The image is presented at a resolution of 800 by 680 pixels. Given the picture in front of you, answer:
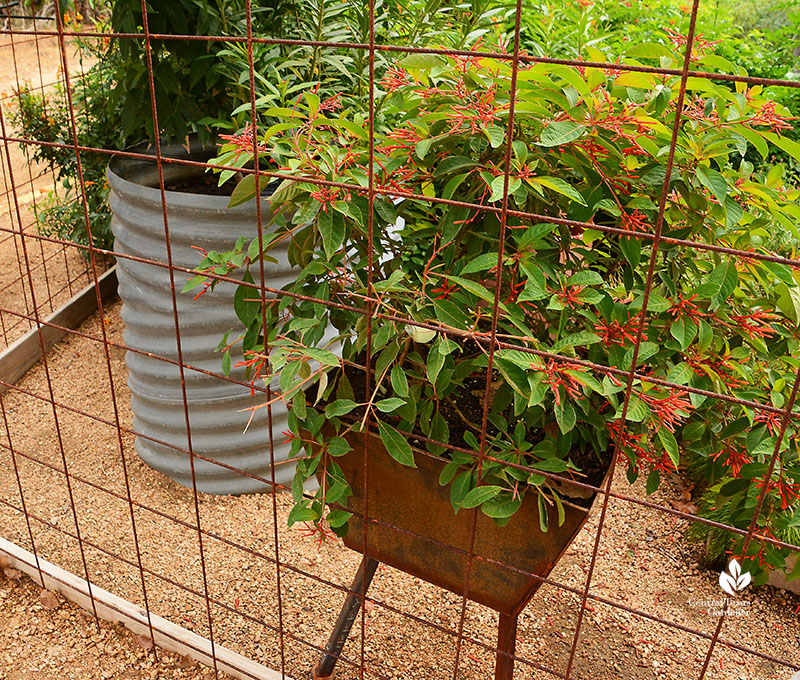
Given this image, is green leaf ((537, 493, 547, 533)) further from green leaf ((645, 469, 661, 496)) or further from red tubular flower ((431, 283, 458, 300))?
red tubular flower ((431, 283, 458, 300))

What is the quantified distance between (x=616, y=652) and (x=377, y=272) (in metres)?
1.27

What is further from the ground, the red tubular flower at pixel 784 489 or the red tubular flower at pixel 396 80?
the red tubular flower at pixel 396 80

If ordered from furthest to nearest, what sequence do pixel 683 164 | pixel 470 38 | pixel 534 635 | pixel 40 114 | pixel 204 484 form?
pixel 40 114, pixel 204 484, pixel 534 635, pixel 470 38, pixel 683 164

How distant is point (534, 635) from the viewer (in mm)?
1901

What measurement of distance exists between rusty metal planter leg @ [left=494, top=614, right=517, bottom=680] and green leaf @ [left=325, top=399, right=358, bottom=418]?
0.43 meters

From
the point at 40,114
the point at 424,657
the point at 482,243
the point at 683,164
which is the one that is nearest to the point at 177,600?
the point at 424,657

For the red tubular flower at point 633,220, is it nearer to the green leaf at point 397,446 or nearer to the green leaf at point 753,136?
the green leaf at point 753,136

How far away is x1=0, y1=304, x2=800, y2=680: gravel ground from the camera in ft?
5.96

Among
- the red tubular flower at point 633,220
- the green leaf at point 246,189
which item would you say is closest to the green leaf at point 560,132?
the red tubular flower at point 633,220

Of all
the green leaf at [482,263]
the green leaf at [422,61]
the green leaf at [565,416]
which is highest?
the green leaf at [422,61]

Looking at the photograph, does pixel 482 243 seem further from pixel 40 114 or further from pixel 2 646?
pixel 40 114

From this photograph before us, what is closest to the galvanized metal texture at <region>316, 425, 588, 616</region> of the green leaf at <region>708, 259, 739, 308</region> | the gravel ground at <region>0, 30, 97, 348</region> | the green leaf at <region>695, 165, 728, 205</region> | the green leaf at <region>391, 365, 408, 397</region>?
the green leaf at <region>391, 365, 408, 397</region>

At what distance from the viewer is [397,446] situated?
102 cm

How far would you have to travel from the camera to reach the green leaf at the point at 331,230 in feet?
3.26
